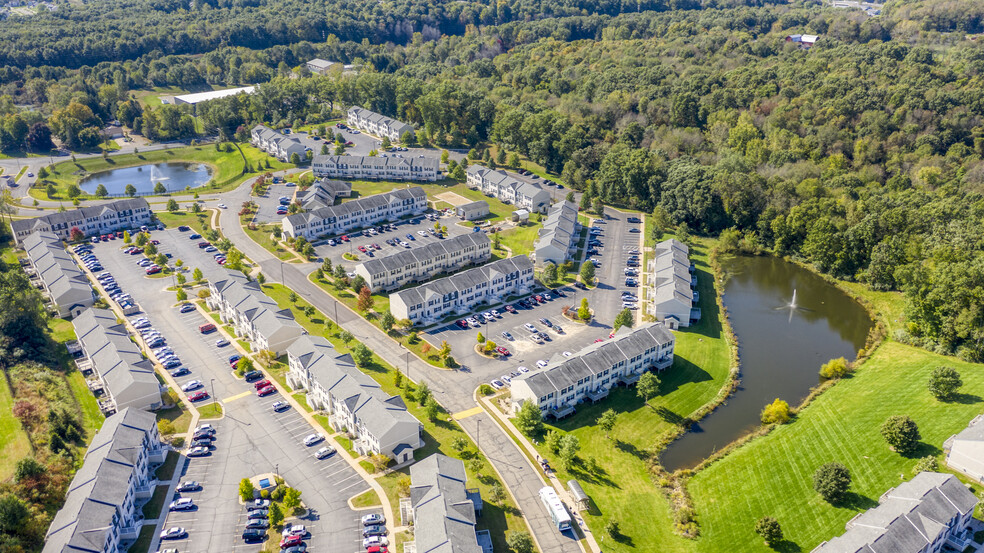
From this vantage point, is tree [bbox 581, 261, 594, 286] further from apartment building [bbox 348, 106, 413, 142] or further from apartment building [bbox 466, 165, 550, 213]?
apartment building [bbox 348, 106, 413, 142]

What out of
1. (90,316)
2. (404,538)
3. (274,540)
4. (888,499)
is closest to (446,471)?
(404,538)

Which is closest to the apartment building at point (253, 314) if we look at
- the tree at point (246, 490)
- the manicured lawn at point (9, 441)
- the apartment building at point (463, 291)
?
the apartment building at point (463, 291)

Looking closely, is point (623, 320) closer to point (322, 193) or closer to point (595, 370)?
point (595, 370)

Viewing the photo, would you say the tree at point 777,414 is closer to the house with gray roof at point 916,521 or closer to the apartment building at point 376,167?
the house with gray roof at point 916,521

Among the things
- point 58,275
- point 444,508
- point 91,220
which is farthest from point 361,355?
point 91,220

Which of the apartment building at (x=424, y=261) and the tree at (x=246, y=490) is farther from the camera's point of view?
the apartment building at (x=424, y=261)

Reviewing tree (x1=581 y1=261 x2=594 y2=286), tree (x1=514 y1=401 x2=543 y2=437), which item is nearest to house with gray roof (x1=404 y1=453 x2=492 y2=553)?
tree (x1=514 y1=401 x2=543 y2=437)
